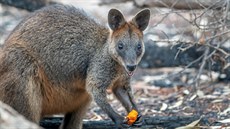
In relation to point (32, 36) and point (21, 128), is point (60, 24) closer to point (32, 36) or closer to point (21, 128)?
point (32, 36)

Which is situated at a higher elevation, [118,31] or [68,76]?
[118,31]

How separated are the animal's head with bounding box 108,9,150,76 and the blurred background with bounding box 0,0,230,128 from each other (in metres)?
0.65

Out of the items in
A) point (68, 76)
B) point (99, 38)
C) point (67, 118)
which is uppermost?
point (99, 38)

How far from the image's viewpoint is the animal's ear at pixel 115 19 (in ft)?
20.6

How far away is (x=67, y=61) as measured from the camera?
6391mm

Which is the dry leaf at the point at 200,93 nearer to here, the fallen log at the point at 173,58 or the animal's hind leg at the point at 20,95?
the fallen log at the point at 173,58

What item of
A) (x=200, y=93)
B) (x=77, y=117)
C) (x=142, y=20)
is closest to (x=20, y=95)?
(x=77, y=117)

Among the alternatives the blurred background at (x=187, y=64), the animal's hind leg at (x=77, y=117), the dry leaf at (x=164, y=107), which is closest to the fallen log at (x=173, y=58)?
the blurred background at (x=187, y=64)

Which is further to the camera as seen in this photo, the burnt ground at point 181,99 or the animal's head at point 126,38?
the burnt ground at point 181,99

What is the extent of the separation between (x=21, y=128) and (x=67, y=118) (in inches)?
111

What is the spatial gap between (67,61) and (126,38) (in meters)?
0.77

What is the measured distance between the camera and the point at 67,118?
22.4ft

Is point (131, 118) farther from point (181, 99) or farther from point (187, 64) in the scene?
point (187, 64)

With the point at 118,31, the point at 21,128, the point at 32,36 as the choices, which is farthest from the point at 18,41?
the point at 21,128
